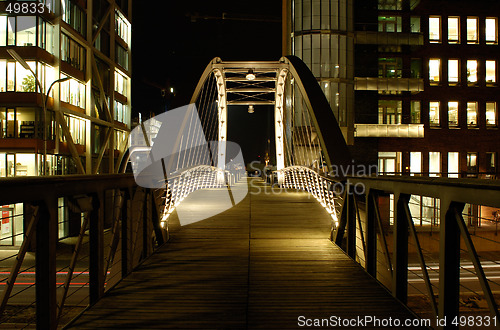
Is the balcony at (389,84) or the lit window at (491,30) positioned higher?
the lit window at (491,30)

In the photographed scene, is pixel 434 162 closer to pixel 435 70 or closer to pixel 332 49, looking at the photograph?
pixel 435 70

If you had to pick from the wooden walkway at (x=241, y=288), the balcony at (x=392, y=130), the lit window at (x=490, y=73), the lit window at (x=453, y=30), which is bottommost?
the wooden walkway at (x=241, y=288)

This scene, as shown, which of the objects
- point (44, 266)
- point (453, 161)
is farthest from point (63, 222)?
point (453, 161)

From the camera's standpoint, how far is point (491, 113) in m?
26.5

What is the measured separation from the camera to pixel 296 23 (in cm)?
2480

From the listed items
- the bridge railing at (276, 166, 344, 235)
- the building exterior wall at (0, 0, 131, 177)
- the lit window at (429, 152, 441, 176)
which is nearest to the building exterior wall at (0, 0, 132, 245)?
the building exterior wall at (0, 0, 131, 177)

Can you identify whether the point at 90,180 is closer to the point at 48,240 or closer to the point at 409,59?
the point at 48,240

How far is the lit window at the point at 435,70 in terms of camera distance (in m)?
26.3

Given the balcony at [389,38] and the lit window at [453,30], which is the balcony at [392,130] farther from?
the lit window at [453,30]

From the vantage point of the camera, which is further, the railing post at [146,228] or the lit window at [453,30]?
the lit window at [453,30]

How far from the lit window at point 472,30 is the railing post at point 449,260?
28.5 meters

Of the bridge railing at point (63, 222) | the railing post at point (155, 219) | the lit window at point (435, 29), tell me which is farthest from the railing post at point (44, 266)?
the lit window at point (435, 29)

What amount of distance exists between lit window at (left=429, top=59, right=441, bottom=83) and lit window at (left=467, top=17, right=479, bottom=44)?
2.50 m

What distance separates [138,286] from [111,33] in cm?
2816
